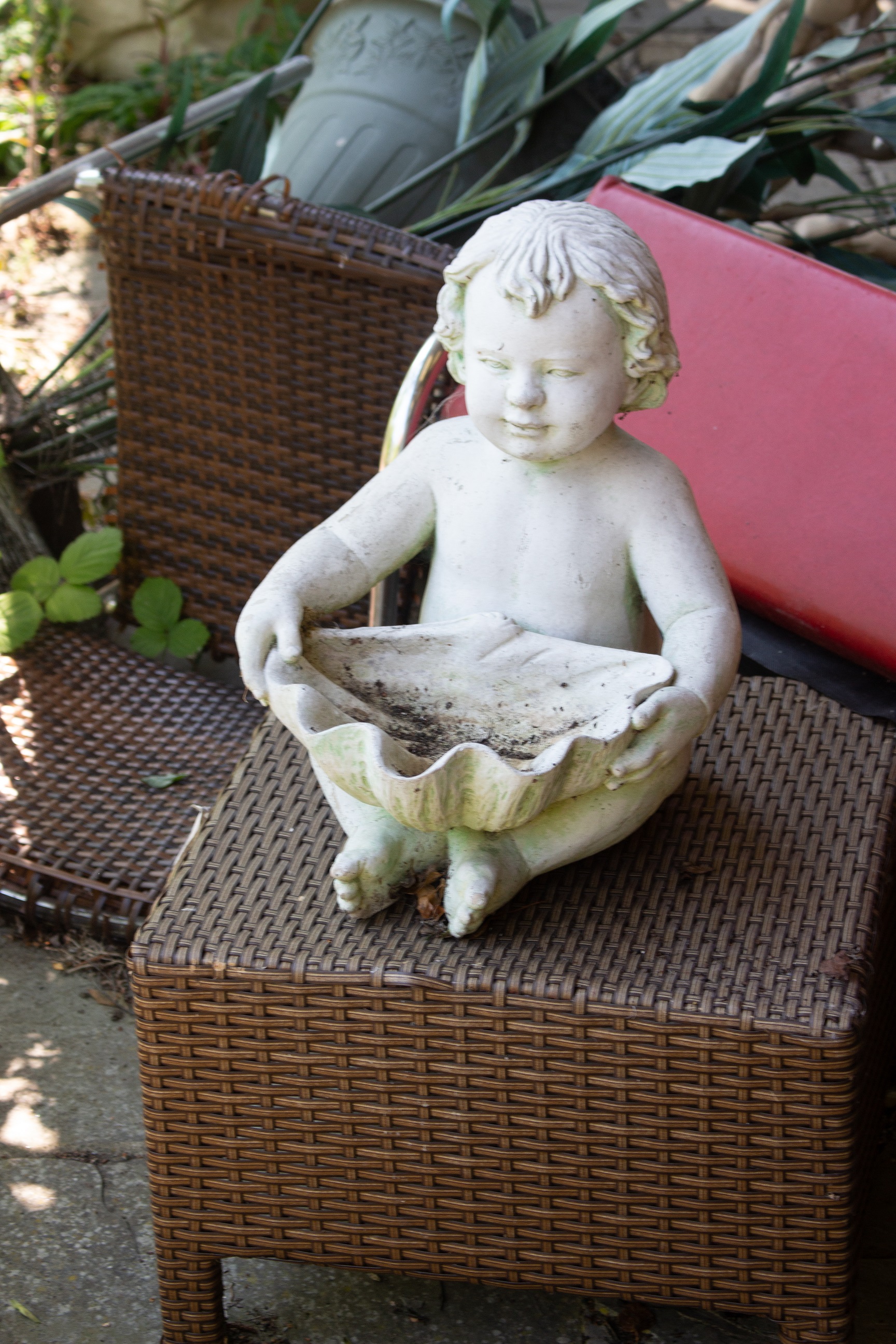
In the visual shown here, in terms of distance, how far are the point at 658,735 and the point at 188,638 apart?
5.60ft

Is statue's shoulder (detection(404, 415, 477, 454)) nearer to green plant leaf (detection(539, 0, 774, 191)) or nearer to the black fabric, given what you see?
the black fabric

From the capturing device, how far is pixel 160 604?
293 cm

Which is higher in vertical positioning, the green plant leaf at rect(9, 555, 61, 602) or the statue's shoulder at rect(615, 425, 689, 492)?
the statue's shoulder at rect(615, 425, 689, 492)

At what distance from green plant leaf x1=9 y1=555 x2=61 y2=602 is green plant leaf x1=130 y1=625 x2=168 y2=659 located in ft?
0.64

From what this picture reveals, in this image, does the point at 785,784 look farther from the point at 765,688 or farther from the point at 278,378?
the point at 278,378

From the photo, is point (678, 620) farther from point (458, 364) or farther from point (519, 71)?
point (519, 71)

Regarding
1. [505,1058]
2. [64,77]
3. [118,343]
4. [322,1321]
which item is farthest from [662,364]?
[64,77]

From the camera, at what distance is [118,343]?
2.80 meters

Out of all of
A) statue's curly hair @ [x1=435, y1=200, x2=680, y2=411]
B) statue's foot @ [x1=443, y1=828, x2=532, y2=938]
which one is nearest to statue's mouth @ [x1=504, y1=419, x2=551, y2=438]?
statue's curly hair @ [x1=435, y1=200, x2=680, y2=411]

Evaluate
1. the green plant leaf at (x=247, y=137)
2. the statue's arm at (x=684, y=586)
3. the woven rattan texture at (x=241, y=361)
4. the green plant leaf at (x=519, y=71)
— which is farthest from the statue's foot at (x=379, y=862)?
the green plant leaf at (x=519, y=71)

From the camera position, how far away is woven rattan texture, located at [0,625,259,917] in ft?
7.68

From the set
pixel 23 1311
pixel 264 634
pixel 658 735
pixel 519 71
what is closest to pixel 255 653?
pixel 264 634

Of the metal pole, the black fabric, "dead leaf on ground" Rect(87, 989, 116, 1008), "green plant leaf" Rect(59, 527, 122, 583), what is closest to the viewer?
the black fabric

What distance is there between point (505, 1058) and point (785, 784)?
541mm
